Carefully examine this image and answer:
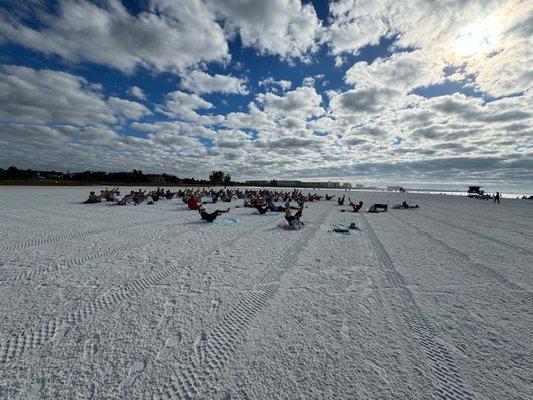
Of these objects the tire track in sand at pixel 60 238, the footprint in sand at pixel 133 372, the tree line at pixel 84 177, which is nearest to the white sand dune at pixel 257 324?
the footprint in sand at pixel 133 372

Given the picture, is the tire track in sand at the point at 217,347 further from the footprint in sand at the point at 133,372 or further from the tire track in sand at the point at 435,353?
the tire track in sand at the point at 435,353

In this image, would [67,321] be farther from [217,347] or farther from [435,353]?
[435,353]

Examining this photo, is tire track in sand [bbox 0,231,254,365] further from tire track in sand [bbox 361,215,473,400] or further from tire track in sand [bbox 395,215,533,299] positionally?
tire track in sand [bbox 395,215,533,299]

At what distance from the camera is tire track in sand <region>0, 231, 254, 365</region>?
9.82 ft

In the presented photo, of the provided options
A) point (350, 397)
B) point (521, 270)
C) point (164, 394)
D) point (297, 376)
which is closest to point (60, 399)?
point (164, 394)

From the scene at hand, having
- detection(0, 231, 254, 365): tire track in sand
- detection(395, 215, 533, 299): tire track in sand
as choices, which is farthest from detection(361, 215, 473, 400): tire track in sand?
detection(0, 231, 254, 365): tire track in sand

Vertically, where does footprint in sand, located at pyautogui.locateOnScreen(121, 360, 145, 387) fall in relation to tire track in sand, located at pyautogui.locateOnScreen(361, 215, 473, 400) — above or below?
below

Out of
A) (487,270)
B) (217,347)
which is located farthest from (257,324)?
(487,270)

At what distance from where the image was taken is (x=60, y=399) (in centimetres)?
235

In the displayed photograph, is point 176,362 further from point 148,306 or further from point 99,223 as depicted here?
point 99,223

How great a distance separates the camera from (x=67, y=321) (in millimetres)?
3578

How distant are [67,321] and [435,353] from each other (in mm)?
4745

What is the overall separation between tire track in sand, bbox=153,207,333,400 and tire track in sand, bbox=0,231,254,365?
173 centimetres

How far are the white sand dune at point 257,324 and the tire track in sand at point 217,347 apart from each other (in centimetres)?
2
